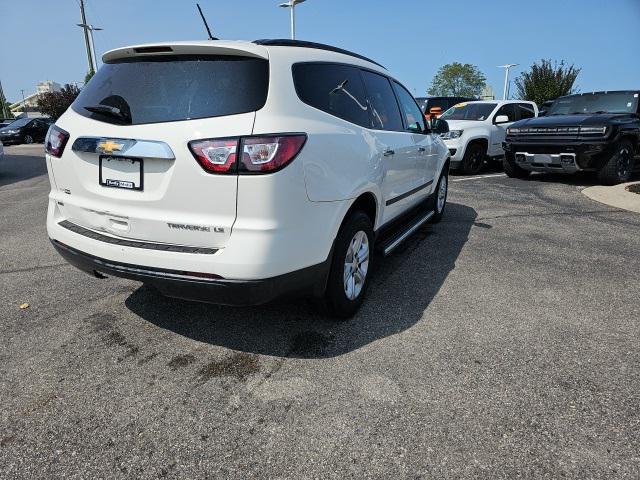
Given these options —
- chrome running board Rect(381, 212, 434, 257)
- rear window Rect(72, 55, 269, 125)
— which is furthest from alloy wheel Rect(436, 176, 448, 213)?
rear window Rect(72, 55, 269, 125)

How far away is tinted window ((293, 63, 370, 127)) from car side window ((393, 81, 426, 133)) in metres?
1.07

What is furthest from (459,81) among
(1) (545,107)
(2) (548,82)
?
(1) (545,107)

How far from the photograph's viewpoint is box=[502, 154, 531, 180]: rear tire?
32.9 ft

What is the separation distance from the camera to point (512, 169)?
10.2 meters

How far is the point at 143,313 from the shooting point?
3414 millimetres

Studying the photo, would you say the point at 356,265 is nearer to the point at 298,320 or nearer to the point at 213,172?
the point at 298,320

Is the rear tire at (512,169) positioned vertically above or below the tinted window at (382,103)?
below

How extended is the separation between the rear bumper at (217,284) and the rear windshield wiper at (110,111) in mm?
810

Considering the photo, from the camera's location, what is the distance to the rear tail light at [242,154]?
7.68 feet

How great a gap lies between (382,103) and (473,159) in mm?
7783

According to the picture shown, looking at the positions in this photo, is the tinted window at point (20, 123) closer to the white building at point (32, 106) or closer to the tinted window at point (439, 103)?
the tinted window at point (439, 103)

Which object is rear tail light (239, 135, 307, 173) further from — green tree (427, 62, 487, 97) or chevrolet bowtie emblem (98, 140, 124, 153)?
green tree (427, 62, 487, 97)

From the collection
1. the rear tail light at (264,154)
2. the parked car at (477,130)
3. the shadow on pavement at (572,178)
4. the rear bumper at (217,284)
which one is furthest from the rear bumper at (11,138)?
the rear tail light at (264,154)

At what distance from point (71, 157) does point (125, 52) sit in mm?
712
